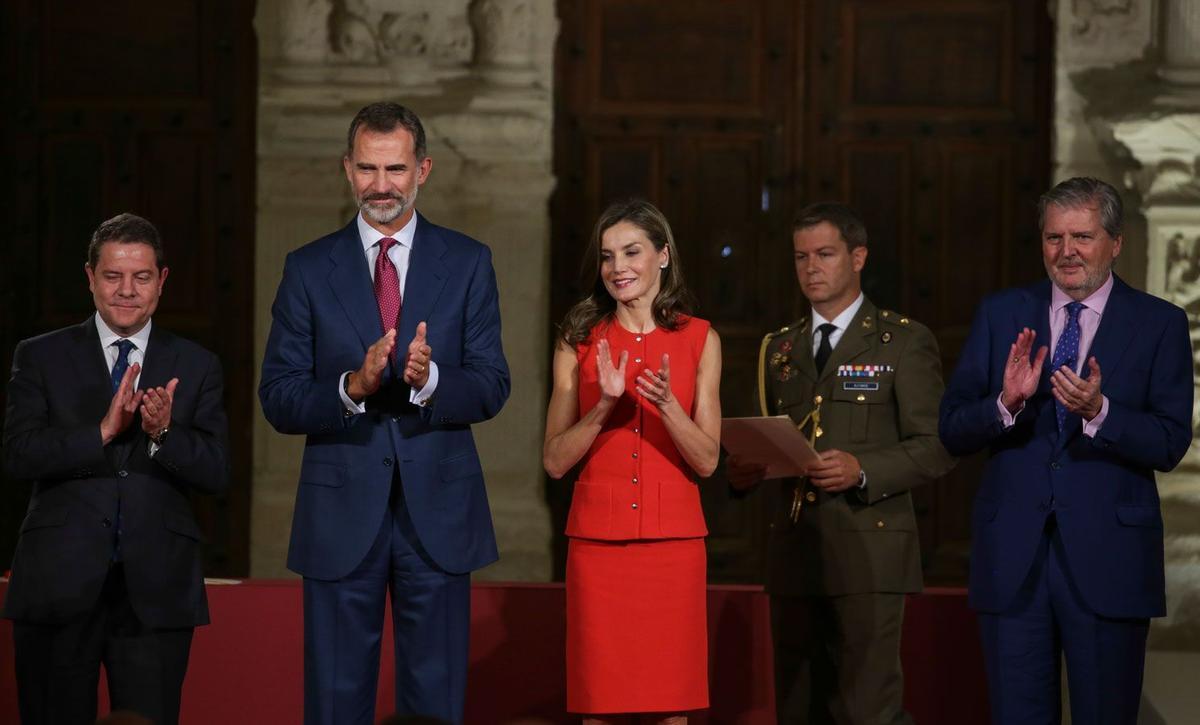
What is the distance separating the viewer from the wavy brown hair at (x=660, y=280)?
4.33 metres

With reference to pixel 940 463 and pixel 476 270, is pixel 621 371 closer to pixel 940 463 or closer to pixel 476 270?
pixel 476 270

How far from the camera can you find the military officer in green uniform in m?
4.71

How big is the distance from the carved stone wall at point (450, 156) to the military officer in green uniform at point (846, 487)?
2097 millimetres

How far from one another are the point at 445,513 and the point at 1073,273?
1684mm

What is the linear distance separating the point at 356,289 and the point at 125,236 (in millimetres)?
620

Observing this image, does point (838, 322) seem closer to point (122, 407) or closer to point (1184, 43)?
point (122, 407)

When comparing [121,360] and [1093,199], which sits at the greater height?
[1093,199]

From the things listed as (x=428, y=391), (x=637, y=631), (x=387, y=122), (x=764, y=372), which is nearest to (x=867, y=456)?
(x=764, y=372)

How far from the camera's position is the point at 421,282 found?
4059 millimetres

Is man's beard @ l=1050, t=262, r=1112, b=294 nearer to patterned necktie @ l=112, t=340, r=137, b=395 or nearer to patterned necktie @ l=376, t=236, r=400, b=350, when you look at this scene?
patterned necktie @ l=376, t=236, r=400, b=350

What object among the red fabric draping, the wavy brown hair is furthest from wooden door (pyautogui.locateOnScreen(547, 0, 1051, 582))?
the wavy brown hair

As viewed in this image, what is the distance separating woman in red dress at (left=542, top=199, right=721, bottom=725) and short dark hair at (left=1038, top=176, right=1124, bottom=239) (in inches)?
37.6

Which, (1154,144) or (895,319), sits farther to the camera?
(1154,144)

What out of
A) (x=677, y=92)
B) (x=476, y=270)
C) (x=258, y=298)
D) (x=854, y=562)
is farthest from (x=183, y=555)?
(x=677, y=92)
